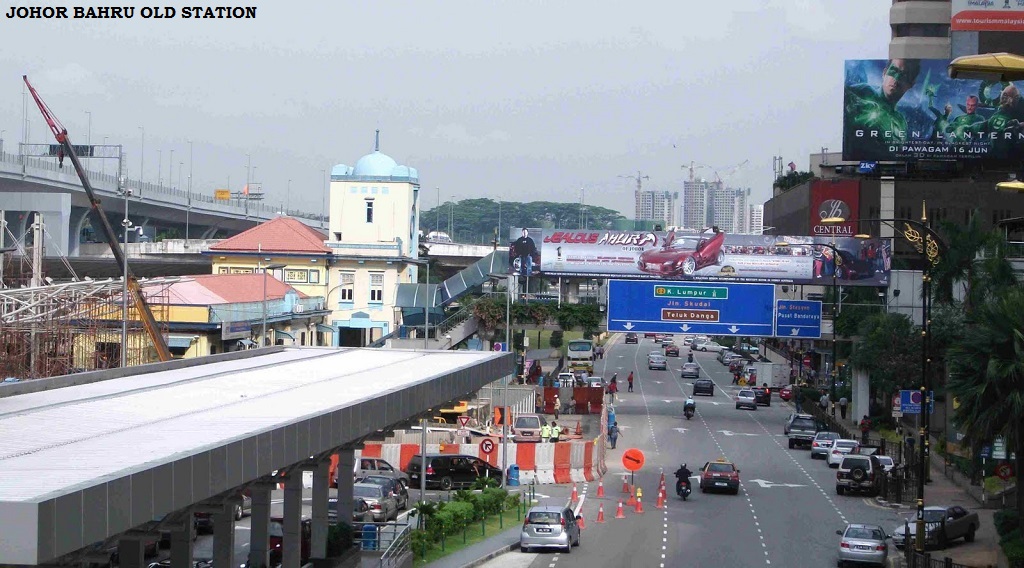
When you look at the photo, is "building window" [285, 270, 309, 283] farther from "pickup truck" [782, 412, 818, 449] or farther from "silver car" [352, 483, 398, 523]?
"silver car" [352, 483, 398, 523]

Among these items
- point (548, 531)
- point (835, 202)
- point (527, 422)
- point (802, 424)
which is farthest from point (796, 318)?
point (548, 531)

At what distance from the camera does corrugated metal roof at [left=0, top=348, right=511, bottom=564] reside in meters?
10.6

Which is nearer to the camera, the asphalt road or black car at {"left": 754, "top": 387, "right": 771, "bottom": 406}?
the asphalt road

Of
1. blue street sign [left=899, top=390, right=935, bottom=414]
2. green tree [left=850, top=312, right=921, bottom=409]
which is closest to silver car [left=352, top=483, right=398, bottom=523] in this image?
blue street sign [left=899, top=390, right=935, bottom=414]

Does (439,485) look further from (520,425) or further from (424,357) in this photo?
(520,425)

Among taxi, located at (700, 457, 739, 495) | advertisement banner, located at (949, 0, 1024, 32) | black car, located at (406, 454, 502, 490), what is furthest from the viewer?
advertisement banner, located at (949, 0, 1024, 32)

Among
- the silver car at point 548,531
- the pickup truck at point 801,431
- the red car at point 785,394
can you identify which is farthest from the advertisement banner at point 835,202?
the silver car at point 548,531

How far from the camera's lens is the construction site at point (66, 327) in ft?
146

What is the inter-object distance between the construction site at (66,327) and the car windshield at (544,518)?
16.4m

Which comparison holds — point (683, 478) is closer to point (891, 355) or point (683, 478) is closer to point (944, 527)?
point (944, 527)

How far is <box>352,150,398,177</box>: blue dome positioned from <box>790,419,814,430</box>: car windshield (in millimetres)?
33904

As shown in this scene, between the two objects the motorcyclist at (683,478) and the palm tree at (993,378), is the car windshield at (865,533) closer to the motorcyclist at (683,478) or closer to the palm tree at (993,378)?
the palm tree at (993,378)

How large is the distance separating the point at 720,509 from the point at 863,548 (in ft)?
30.6

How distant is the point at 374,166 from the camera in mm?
81812
